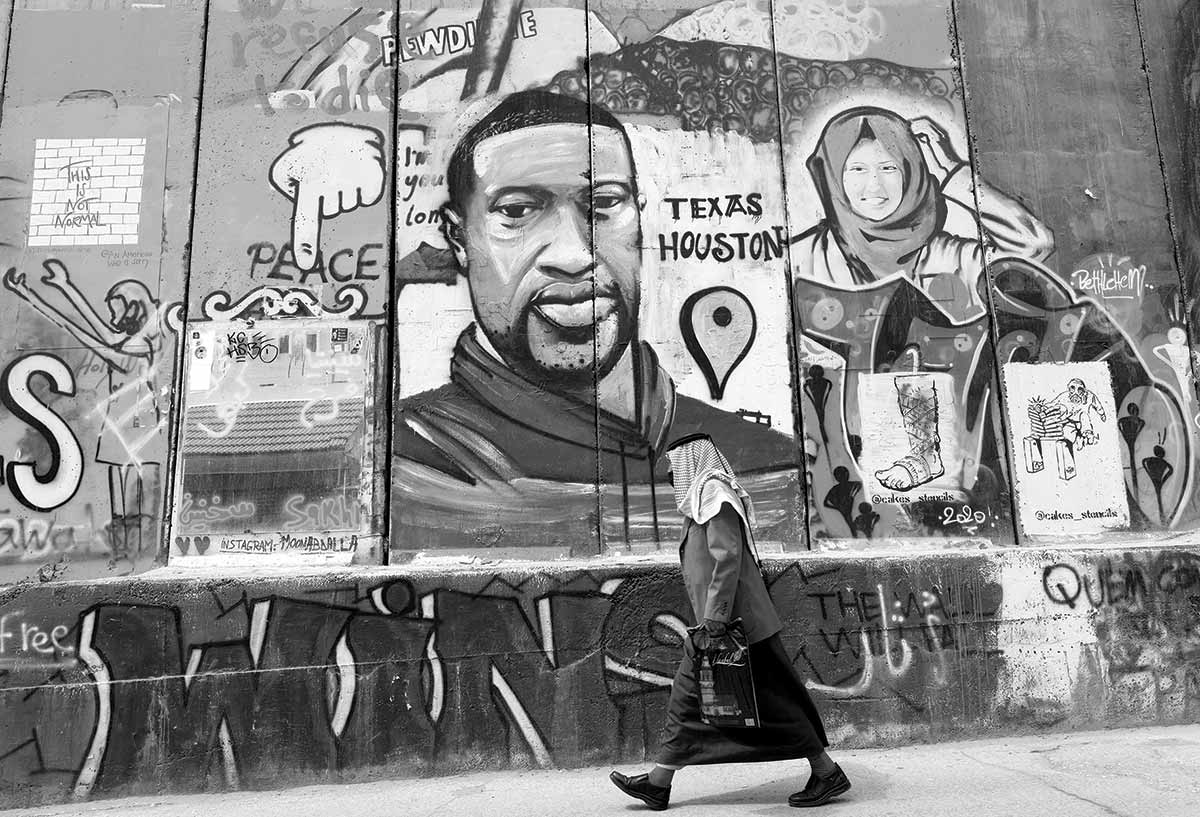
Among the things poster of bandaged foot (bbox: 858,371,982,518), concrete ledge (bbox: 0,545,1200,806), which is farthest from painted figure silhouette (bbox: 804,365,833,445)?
concrete ledge (bbox: 0,545,1200,806)

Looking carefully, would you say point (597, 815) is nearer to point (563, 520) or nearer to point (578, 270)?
point (563, 520)

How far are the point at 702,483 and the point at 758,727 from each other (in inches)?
42.8

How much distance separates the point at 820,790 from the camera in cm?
409

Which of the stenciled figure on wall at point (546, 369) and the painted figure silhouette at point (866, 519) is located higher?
the stenciled figure on wall at point (546, 369)

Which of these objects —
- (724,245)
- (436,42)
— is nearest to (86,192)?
(436,42)

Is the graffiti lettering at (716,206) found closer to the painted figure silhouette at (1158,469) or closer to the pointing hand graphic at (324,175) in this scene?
the pointing hand graphic at (324,175)

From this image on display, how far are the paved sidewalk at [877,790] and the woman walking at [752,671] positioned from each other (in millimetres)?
161

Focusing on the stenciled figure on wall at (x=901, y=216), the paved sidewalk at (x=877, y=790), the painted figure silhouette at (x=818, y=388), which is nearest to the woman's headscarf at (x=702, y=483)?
the paved sidewalk at (x=877, y=790)

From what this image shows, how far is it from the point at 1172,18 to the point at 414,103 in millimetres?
5315

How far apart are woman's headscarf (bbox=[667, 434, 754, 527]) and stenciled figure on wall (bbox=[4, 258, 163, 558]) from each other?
Answer: 327 cm

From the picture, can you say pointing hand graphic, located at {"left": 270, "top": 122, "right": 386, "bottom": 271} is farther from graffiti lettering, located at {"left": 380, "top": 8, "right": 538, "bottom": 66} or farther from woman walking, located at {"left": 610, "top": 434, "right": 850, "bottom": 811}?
woman walking, located at {"left": 610, "top": 434, "right": 850, "bottom": 811}

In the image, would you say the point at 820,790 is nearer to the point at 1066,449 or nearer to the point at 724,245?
the point at 1066,449

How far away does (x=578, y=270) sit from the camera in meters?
5.95

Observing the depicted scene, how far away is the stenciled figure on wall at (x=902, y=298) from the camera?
19.1 ft
